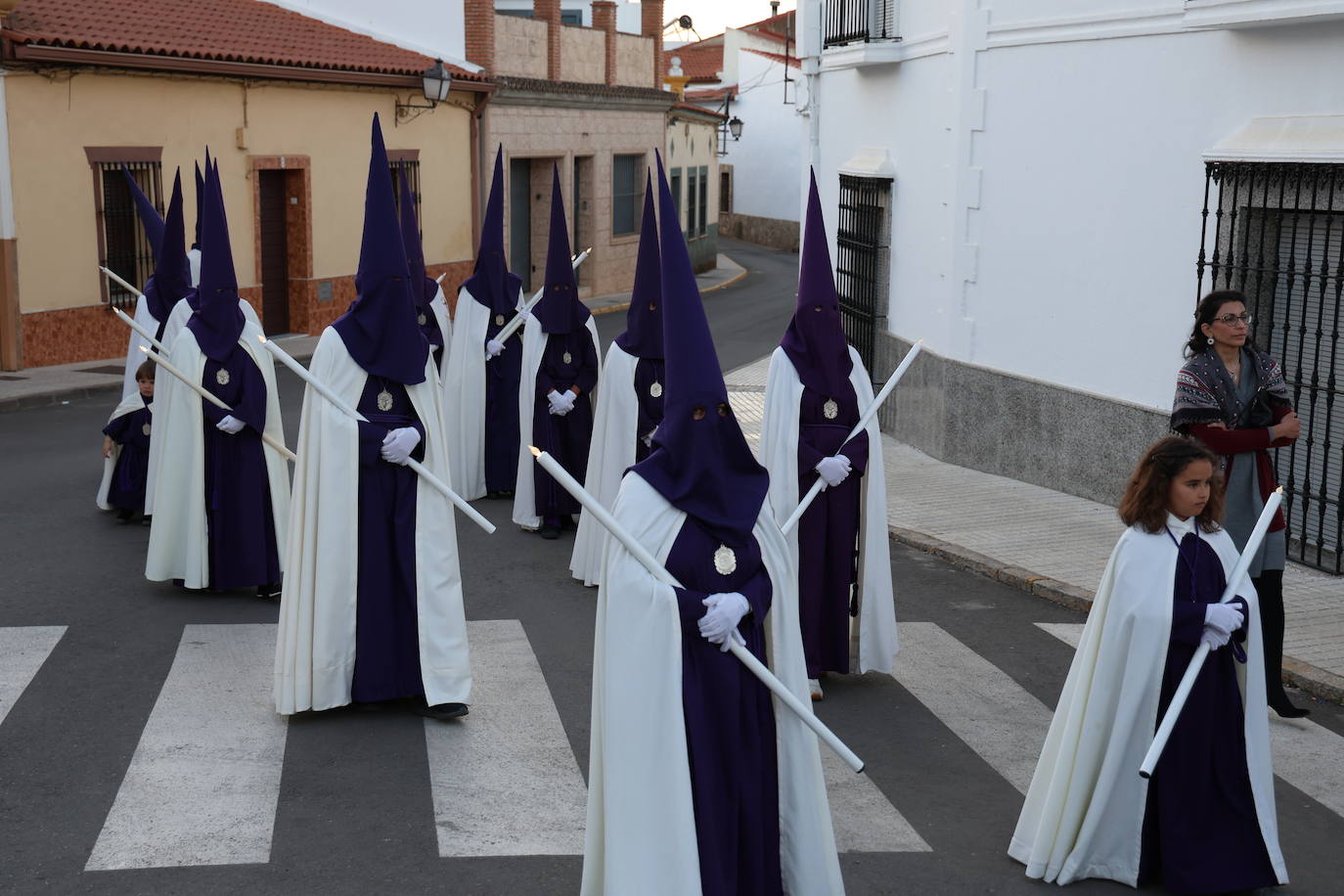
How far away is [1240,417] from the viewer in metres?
6.84

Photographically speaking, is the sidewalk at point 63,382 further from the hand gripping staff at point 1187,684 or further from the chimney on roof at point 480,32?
the hand gripping staff at point 1187,684

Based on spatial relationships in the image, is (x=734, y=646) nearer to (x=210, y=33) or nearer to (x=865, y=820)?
(x=865, y=820)

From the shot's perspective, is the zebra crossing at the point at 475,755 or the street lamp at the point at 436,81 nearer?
the zebra crossing at the point at 475,755

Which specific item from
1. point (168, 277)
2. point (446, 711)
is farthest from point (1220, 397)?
point (168, 277)

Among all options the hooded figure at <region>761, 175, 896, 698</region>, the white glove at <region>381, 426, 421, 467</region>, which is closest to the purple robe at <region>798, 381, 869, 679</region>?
the hooded figure at <region>761, 175, 896, 698</region>

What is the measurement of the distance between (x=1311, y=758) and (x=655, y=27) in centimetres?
3199

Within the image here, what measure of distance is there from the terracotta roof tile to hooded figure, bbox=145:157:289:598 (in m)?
10.9

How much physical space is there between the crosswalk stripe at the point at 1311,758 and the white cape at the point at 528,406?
5.55m

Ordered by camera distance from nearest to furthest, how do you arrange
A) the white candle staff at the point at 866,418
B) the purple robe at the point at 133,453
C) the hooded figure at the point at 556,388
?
the white candle staff at the point at 866,418, the purple robe at the point at 133,453, the hooded figure at the point at 556,388

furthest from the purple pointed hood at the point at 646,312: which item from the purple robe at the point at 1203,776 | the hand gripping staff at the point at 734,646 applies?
the hand gripping staff at the point at 734,646

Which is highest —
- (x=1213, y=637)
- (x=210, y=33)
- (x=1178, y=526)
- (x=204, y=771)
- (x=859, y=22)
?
(x=210, y=33)

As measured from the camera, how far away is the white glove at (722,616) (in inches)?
179

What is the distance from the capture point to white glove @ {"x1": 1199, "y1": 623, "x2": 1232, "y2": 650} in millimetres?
5176

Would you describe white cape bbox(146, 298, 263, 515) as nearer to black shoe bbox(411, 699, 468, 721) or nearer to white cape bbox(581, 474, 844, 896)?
black shoe bbox(411, 699, 468, 721)
